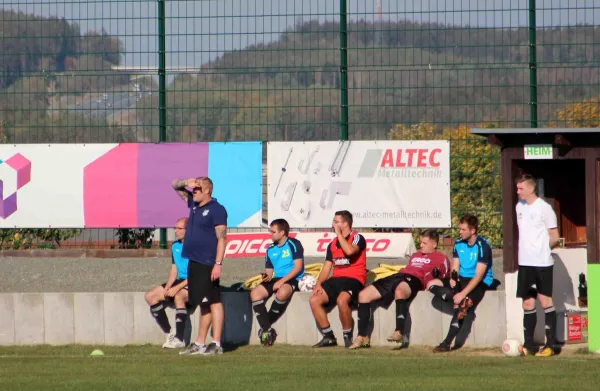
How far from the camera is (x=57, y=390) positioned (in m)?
9.21

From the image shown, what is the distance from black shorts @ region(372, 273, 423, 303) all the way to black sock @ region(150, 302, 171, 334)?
2404mm

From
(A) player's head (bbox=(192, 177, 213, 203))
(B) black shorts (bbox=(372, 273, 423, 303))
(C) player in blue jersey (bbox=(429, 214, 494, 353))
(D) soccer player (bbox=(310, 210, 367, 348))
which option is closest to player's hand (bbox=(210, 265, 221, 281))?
(A) player's head (bbox=(192, 177, 213, 203))

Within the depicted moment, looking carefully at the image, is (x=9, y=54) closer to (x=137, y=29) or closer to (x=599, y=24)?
(x=137, y=29)

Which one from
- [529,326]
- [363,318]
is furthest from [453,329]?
[363,318]

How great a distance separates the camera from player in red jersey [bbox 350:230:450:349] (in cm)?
1233

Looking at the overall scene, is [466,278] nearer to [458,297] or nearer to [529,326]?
[458,297]

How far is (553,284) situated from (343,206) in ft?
16.8

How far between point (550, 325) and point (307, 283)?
292 centimetres

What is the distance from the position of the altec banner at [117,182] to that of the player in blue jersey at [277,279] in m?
4.04

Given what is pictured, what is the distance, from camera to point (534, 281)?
459 inches

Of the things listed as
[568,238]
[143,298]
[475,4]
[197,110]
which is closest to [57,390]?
[143,298]

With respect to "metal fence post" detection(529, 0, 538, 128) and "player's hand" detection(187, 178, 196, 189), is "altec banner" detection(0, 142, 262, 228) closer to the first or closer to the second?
"metal fence post" detection(529, 0, 538, 128)

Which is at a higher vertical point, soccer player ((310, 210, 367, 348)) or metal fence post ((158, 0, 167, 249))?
metal fence post ((158, 0, 167, 249))

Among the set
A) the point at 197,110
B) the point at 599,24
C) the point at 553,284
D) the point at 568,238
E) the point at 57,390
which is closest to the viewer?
the point at 57,390
